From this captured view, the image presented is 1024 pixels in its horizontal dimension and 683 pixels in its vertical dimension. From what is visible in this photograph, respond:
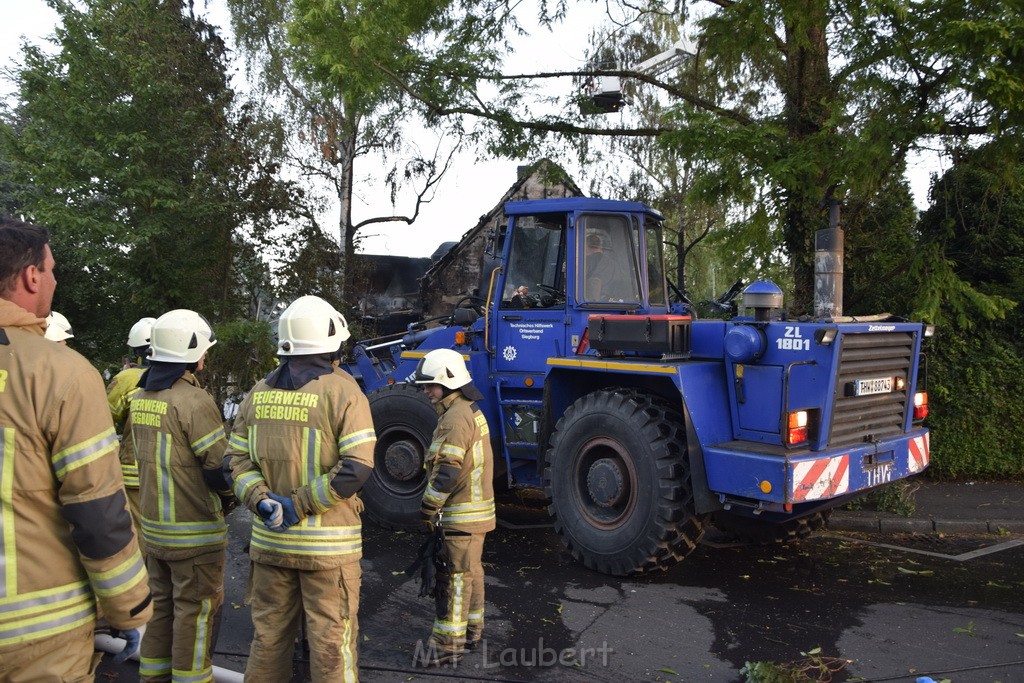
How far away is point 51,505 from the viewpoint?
2.53 meters

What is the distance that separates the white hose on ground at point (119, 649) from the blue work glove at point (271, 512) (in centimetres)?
119

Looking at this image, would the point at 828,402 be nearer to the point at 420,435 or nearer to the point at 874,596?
the point at 874,596

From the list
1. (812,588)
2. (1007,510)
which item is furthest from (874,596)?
(1007,510)

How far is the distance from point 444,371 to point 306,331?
1192 mm

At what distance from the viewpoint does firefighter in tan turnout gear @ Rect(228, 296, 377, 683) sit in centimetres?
357

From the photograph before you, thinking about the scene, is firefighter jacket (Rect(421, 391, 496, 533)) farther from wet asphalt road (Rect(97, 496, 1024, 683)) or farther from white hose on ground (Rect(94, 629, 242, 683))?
white hose on ground (Rect(94, 629, 242, 683))

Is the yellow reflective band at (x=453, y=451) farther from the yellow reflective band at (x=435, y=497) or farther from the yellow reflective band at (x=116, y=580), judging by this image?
the yellow reflective band at (x=116, y=580)

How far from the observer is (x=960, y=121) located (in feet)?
24.3

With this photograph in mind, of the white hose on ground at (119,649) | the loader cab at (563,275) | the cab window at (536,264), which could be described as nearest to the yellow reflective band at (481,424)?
the white hose on ground at (119,649)

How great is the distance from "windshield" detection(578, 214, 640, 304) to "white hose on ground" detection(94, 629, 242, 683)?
3.99 meters

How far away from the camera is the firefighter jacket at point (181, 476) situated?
13.1ft

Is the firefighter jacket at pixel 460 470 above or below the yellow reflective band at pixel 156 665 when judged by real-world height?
above

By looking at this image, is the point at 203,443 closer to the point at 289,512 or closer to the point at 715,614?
the point at 289,512

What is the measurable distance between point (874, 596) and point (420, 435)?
12.6ft
